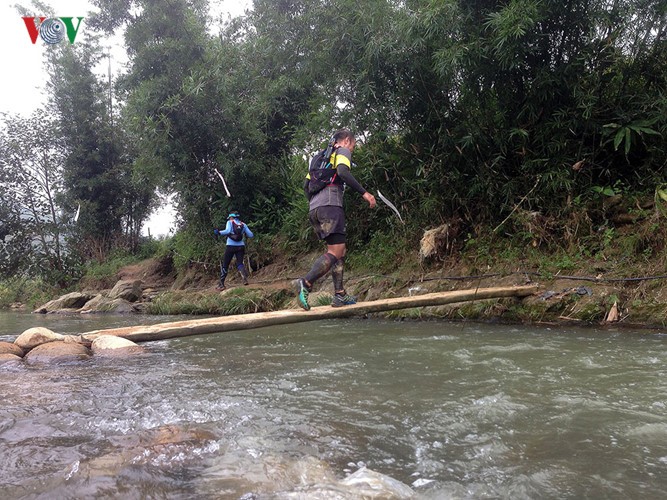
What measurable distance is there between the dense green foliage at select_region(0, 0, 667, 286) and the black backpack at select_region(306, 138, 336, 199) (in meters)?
2.27

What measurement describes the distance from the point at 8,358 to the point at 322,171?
3.28 meters

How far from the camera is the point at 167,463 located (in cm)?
198

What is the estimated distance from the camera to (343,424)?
2.46 meters

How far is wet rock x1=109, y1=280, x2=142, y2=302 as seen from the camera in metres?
12.9

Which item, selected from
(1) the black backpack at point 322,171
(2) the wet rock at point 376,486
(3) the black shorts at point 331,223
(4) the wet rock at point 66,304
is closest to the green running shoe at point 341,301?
(3) the black shorts at point 331,223

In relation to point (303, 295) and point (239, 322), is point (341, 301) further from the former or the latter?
point (239, 322)

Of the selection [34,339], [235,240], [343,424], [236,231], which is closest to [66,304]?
[235,240]

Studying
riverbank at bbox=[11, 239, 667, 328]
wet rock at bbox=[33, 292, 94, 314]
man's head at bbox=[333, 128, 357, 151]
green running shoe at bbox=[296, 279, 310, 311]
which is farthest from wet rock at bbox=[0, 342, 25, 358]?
wet rock at bbox=[33, 292, 94, 314]

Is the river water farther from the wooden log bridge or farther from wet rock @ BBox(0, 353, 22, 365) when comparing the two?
the wooden log bridge

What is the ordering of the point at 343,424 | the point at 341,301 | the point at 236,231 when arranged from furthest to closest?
the point at 236,231 → the point at 341,301 → the point at 343,424

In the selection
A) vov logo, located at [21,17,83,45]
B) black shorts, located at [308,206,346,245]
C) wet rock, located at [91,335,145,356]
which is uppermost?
vov logo, located at [21,17,83,45]

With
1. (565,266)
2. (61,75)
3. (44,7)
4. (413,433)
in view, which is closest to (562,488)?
(413,433)

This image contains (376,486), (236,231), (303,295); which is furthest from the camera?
(236,231)

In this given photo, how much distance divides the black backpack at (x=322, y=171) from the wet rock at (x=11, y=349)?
122 inches
